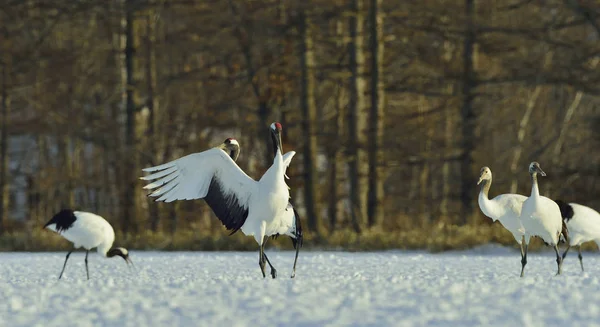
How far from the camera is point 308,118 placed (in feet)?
77.1

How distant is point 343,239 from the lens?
19.4 metres

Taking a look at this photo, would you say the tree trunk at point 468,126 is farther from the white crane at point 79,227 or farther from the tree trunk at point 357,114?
the white crane at point 79,227

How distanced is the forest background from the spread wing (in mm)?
7288

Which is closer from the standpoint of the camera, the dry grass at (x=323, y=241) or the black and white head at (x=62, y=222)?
the black and white head at (x=62, y=222)

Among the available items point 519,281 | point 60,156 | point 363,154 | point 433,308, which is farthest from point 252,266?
point 60,156

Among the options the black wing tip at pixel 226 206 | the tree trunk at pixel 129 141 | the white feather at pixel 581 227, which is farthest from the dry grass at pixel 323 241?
the black wing tip at pixel 226 206

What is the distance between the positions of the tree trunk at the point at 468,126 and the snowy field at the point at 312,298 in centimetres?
906

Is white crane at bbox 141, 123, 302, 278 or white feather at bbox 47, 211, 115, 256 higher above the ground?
white crane at bbox 141, 123, 302, 278

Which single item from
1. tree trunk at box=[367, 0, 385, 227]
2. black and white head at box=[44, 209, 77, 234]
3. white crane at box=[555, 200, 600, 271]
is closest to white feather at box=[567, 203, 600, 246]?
white crane at box=[555, 200, 600, 271]

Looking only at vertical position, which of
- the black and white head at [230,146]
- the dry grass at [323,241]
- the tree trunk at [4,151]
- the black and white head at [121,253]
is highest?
the tree trunk at [4,151]

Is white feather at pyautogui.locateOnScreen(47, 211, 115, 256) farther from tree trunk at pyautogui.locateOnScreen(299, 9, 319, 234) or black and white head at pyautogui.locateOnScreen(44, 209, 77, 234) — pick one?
tree trunk at pyautogui.locateOnScreen(299, 9, 319, 234)

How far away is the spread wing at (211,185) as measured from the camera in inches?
455

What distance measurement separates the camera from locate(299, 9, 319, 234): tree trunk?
2306 centimetres

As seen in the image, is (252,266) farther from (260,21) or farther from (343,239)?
(260,21)
